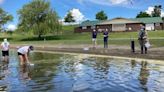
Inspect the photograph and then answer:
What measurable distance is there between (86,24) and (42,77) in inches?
4672

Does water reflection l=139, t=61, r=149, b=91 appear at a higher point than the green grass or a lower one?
lower

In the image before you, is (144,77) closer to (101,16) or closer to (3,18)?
(3,18)

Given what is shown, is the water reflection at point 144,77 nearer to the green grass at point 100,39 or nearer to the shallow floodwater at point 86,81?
the shallow floodwater at point 86,81

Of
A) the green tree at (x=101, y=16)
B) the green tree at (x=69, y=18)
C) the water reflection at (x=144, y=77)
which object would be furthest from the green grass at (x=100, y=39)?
the green tree at (x=69, y=18)

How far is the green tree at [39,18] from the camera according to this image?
307ft

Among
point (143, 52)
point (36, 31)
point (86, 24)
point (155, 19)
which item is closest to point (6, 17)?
point (36, 31)

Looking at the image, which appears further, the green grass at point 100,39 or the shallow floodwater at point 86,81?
the green grass at point 100,39

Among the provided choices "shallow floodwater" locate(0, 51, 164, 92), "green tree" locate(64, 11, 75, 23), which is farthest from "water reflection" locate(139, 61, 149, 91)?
"green tree" locate(64, 11, 75, 23)

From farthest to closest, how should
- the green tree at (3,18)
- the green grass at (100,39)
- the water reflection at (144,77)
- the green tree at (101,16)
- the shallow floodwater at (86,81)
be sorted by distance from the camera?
the green tree at (101,16), the green tree at (3,18), the green grass at (100,39), the water reflection at (144,77), the shallow floodwater at (86,81)

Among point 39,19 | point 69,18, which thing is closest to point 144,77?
point 39,19

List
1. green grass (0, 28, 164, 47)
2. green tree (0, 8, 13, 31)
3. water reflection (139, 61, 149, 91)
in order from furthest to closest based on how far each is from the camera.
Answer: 1. green tree (0, 8, 13, 31)
2. green grass (0, 28, 164, 47)
3. water reflection (139, 61, 149, 91)

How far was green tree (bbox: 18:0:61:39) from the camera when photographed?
307ft

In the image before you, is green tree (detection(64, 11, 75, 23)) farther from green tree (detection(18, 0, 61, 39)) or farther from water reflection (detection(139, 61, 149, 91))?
water reflection (detection(139, 61, 149, 91))

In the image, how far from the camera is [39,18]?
96.9 m
